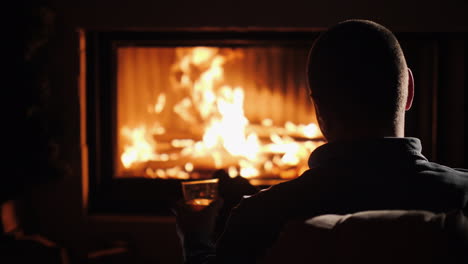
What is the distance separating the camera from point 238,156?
284cm

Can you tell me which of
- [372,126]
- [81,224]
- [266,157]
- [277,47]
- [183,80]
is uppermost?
[277,47]

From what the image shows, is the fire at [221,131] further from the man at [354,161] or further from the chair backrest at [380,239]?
the chair backrest at [380,239]

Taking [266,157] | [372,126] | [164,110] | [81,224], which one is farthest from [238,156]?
[372,126]

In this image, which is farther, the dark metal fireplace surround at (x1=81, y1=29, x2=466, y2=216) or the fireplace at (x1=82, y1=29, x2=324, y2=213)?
the fireplace at (x1=82, y1=29, x2=324, y2=213)

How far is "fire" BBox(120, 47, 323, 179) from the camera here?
2.82 metres

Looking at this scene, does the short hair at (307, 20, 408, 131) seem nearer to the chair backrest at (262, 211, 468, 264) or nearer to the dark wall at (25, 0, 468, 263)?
the chair backrest at (262, 211, 468, 264)

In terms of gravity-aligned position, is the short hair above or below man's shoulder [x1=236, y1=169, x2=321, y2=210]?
above

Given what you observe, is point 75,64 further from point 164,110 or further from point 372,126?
point 372,126

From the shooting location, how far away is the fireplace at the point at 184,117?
2.76 meters

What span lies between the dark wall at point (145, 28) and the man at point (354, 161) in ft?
5.42

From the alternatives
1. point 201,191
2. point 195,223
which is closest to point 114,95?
point 201,191

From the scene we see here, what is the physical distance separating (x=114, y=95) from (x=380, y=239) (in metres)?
2.35

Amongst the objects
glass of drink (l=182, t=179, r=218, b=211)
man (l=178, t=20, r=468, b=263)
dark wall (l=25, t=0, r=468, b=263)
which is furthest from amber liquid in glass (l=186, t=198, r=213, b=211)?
dark wall (l=25, t=0, r=468, b=263)

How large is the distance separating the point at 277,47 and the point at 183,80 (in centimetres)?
64
